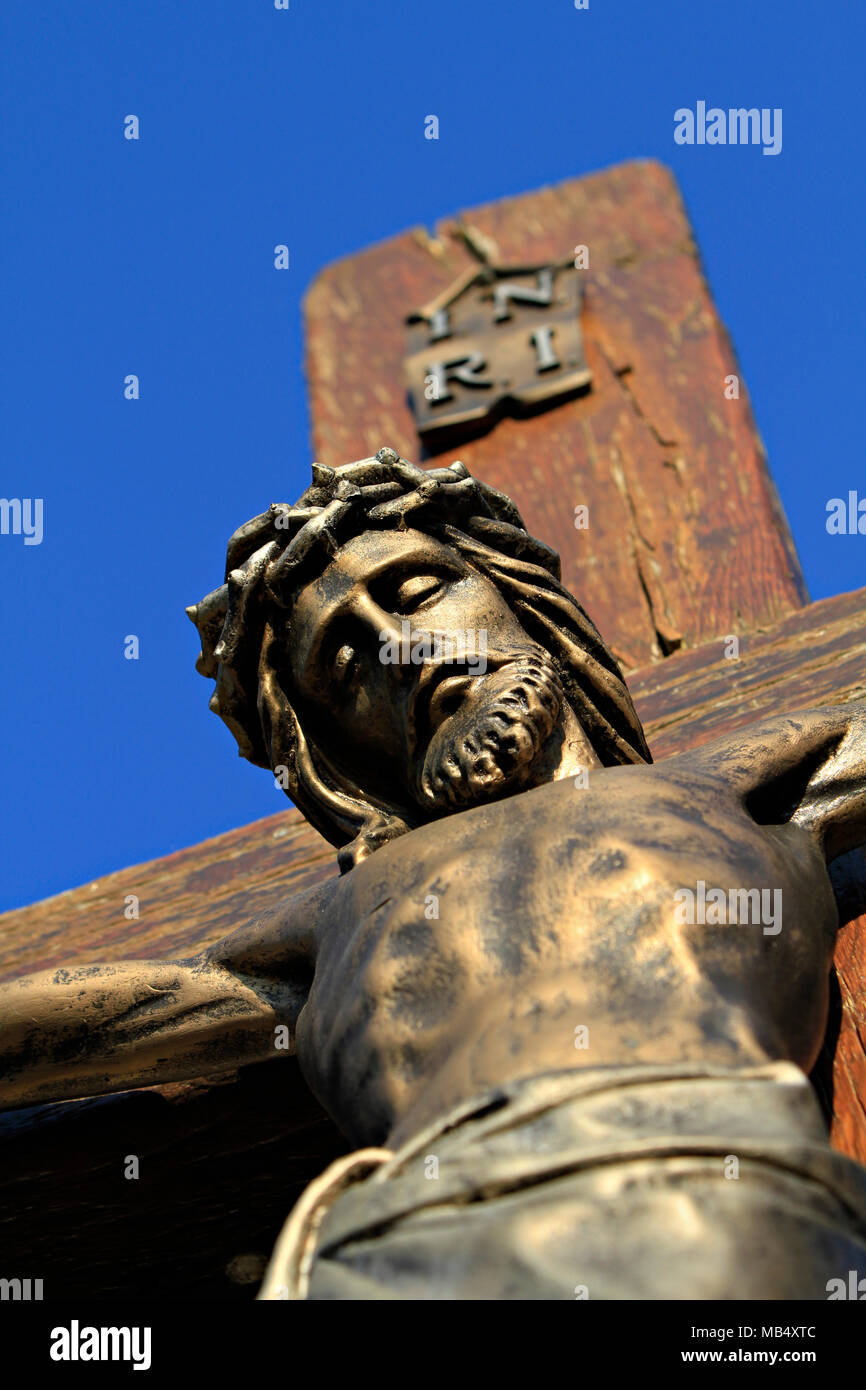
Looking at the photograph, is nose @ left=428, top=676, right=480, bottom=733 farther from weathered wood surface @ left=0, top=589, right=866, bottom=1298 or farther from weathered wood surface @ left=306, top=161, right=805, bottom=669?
weathered wood surface @ left=306, top=161, right=805, bottom=669

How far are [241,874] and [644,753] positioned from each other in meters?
1.15

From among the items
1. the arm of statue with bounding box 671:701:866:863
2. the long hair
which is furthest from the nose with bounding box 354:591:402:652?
the arm of statue with bounding box 671:701:866:863

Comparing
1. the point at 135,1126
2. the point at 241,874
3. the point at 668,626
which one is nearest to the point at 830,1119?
the point at 135,1126

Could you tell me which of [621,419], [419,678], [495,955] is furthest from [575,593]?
[495,955]

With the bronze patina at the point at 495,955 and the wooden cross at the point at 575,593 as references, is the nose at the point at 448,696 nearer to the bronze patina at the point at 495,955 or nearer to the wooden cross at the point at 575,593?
the bronze patina at the point at 495,955

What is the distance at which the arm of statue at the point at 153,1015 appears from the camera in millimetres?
1978

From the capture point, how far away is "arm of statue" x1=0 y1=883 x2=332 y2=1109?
1978 mm

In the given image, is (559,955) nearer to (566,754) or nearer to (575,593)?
(566,754)

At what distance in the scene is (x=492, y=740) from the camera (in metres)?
1.92

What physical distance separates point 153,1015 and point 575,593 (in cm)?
205

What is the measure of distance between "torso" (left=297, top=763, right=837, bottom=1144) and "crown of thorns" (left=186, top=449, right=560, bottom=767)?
0.53 m

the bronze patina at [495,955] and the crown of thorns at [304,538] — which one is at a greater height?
the crown of thorns at [304,538]

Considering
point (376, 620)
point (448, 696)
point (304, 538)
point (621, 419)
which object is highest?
point (621, 419)

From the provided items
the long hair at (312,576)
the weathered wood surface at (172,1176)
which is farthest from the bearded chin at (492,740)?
the weathered wood surface at (172,1176)
